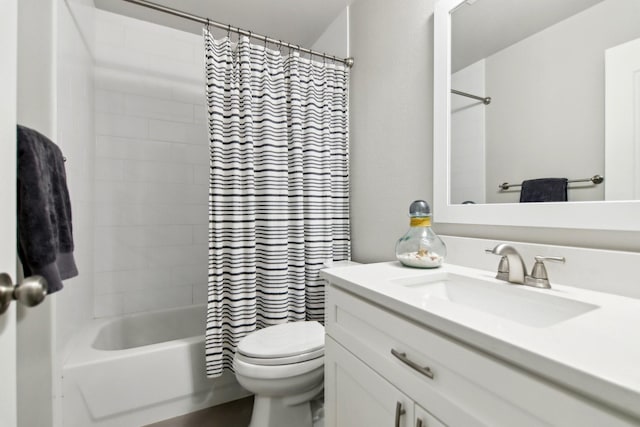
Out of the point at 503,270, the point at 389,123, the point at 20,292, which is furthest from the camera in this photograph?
the point at 389,123

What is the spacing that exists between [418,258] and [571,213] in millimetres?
459

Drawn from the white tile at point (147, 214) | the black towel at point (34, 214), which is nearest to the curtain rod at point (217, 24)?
the black towel at point (34, 214)

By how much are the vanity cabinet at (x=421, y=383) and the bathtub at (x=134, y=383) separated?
0.85 m

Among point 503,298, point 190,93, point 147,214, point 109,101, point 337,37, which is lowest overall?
point 503,298

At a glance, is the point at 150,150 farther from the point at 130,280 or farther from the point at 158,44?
the point at 130,280

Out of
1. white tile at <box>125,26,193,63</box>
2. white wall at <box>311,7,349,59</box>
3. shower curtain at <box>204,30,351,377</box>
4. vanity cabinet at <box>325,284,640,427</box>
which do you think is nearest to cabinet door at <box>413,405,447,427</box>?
vanity cabinet at <box>325,284,640,427</box>

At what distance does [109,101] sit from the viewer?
6.36 ft

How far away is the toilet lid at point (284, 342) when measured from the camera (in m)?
1.20

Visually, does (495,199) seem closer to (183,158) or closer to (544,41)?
(544,41)

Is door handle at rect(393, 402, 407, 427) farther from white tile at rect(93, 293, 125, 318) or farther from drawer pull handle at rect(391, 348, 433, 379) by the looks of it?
white tile at rect(93, 293, 125, 318)

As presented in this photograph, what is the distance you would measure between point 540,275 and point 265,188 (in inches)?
46.6

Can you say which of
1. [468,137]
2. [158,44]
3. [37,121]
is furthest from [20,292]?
[158,44]

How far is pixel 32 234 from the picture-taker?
25.8 inches

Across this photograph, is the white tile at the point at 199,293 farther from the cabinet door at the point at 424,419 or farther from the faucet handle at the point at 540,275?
the faucet handle at the point at 540,275
